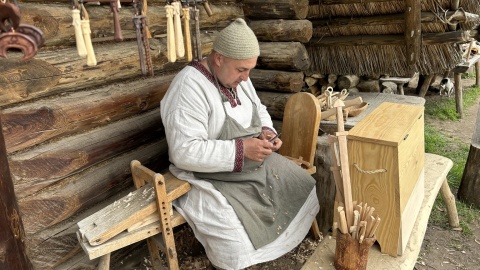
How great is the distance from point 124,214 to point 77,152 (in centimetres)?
61

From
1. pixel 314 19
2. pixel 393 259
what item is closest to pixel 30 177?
pixel 393 259

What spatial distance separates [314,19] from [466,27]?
1.92 meters

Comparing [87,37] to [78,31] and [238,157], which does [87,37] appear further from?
[238,157]

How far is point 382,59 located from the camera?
5.36 metres

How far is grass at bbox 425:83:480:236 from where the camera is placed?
159 inches

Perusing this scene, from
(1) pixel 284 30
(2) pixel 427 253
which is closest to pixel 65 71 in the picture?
(1) pixel 284 30

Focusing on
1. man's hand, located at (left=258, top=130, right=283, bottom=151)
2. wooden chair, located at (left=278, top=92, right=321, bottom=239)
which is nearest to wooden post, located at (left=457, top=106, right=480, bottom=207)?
wooden chair, located at (left=278, top=92, right=321, bottom=239)

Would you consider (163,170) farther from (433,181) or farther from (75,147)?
(433,181)

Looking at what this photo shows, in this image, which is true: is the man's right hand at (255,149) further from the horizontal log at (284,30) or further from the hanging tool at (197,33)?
the horizontal log at (284,30)

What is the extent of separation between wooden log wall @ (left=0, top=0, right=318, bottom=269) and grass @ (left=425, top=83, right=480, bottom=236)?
9.79 feet

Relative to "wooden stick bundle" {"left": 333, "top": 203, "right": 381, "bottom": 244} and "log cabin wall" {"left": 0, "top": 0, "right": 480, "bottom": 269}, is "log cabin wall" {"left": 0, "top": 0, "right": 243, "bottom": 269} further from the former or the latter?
"wooden stick bundle" {"left": 333, "top": 203, "right": 381, "bottom": 244}

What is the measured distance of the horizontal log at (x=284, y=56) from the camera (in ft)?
13.8

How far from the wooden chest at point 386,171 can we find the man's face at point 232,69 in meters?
0.77

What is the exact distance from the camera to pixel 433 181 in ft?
10.9
